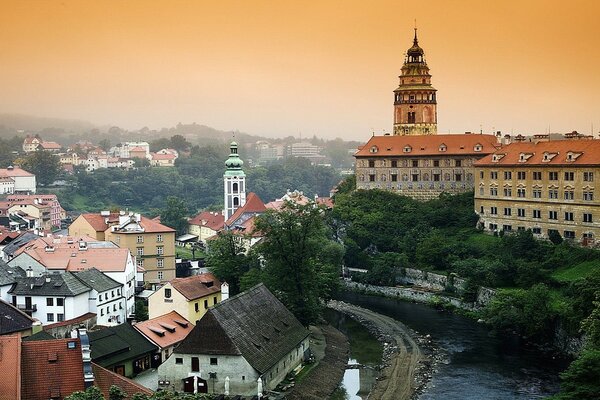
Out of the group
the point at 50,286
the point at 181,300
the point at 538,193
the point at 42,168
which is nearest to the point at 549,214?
the point at 538,193

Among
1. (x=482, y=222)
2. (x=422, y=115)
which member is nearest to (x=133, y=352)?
(x=482, y=222)

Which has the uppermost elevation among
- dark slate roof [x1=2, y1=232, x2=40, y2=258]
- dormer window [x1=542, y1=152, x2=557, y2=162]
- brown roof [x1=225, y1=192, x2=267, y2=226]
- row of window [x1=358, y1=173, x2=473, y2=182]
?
dormer window [x1=542, y1=152, x2=557, y2=162]

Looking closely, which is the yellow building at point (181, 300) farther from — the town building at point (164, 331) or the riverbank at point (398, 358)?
the riverbank at point (398, 358)

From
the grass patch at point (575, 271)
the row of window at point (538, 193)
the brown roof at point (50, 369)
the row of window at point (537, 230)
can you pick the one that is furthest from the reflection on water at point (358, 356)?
the row of window at point (538, 193)

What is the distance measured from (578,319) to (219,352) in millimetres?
19687

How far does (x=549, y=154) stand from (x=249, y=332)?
1318 inches

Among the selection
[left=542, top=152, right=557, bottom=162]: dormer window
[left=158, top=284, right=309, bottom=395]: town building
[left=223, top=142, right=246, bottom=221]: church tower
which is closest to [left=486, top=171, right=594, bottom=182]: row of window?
[left=542, top=152, right=557, bottom=162]: dormer window

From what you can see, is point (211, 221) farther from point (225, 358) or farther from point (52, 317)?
point (225, 358)

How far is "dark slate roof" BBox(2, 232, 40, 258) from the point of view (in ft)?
209

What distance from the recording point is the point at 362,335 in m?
53.4

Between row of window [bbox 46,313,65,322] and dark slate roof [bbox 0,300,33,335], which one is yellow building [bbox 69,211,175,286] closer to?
row of window [bbox 46,313,65,322]

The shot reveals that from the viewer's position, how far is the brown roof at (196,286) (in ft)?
156

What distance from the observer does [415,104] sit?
89125 mm

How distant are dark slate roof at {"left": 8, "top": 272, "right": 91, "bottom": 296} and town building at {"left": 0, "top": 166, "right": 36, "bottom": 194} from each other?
8108 cm
